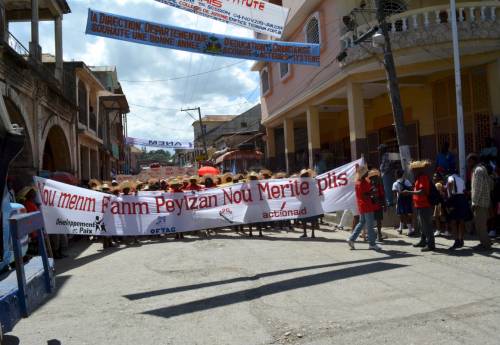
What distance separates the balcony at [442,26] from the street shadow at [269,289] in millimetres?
7637

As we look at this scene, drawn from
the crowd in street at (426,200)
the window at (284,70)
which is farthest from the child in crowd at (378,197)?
the window at (284,70)

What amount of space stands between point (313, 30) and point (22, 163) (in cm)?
1134

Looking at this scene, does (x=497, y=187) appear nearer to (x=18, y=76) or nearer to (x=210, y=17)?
(x=210, y=17)

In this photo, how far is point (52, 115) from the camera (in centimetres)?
1580

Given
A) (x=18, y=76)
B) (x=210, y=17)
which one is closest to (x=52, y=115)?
(x=18, y=76)

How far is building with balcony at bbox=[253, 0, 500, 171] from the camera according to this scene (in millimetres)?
13125

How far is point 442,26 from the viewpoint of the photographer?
42.6 ft

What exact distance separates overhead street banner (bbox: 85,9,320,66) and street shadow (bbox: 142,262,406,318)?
7471 mm

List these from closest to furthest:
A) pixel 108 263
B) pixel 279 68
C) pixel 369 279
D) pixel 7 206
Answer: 1. pixel 7 206
2. pixel 369 279
3. pixel 108 263
4. pixel 279 68

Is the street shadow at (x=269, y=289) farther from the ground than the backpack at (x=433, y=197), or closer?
closer

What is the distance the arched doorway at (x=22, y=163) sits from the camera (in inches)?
500

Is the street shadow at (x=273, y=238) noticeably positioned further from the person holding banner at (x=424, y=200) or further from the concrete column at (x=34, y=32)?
the concrete column at (x=34, y=32)

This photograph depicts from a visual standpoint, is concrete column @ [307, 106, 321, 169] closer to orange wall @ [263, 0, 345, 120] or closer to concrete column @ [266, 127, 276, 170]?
orange wall @ [263, 0, 345, 120]

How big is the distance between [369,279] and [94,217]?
673 centimetres
